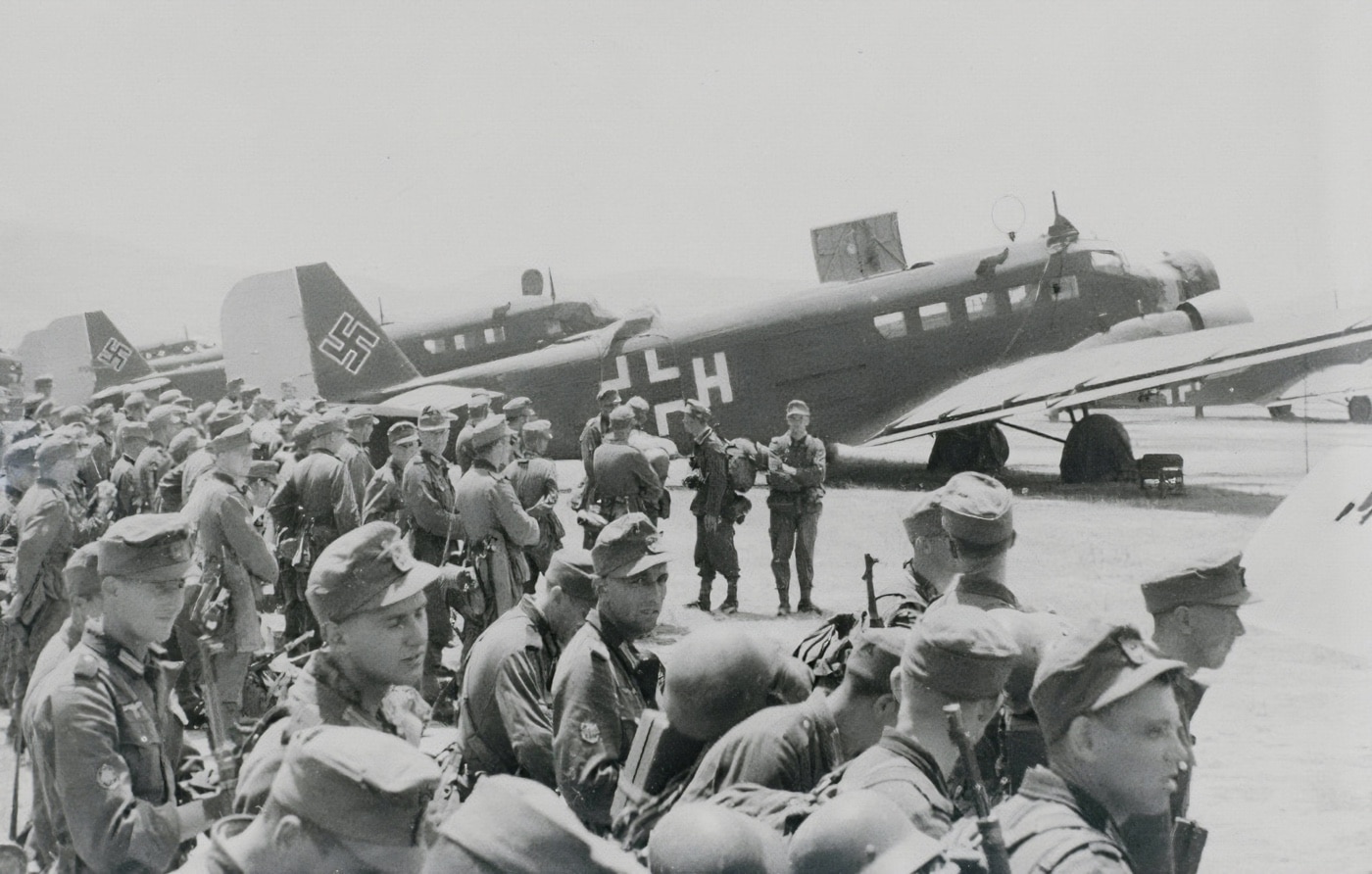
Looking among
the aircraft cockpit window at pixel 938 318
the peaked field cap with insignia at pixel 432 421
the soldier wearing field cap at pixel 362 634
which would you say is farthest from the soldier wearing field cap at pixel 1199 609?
the aircraft cockpit window at pixel 938 318

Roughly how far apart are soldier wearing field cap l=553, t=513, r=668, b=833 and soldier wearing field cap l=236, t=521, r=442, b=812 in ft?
1.92

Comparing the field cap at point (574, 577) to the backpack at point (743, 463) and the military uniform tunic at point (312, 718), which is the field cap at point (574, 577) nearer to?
the military uniform tunic at point (312, 718)

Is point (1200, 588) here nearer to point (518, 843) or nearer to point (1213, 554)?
point (1213, 554)

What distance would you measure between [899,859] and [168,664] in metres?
2.36

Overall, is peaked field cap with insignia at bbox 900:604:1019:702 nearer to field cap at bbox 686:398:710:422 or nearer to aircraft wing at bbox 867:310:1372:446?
field cap at bbox 686:398:710:422

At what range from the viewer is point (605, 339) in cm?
1773

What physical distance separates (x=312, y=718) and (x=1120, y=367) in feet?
47.4

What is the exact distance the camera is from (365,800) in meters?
2.07

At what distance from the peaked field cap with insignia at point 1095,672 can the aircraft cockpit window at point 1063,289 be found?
16.2 metres

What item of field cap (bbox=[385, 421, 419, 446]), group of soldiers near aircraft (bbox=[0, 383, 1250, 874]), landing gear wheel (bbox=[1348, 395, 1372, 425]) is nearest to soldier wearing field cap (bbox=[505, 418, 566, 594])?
field cap (bbox=[385, 421, 419, 446])

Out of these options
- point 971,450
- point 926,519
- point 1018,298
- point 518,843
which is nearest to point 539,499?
point 926,519

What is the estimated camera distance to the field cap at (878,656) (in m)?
3.22

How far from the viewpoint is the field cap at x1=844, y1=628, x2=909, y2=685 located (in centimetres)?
322

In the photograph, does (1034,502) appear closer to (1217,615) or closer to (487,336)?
(1217,615)
